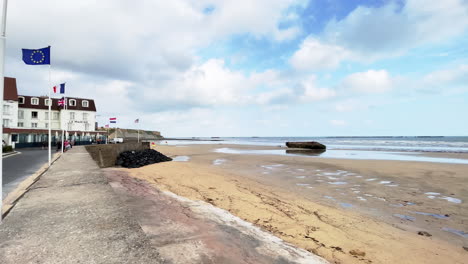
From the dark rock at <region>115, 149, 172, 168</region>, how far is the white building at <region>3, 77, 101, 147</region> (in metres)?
19.2

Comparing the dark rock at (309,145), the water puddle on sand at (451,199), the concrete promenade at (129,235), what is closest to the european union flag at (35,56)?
the concrete promenade at (129,235)

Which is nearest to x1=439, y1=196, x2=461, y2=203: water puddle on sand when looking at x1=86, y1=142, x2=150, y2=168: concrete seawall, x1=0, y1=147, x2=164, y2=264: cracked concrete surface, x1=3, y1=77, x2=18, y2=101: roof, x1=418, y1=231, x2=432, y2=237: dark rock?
x1=418, y1=231, x2=432, y2=237: dark rock

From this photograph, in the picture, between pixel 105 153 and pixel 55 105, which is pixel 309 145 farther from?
pixel 55 105

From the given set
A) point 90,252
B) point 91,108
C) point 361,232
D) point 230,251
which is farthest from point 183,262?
point 91,108

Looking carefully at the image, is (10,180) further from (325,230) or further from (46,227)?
(325,230)

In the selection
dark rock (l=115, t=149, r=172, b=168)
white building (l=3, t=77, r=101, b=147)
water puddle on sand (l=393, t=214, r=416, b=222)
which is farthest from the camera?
white building (l=3, t=77, r=101, b=147)

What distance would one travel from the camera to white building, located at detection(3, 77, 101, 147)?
40406mm

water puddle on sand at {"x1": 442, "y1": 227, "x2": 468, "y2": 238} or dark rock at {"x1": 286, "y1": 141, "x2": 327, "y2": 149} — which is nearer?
water puddle on sand at {"x1": 442, "y1": 227, "x2": 468, "y2": 238}

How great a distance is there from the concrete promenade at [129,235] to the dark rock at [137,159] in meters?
16.8

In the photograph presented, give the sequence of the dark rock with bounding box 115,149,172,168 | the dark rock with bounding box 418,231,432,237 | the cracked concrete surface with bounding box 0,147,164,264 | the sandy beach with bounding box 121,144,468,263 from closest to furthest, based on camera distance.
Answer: the cracked concrete surface with bounding box 0,147,164,264, the sandy beach with bounding box 121,144,468,263, the dark rock with bounding box 418,231,432,237, the dark rock with bounding box 115,149,172,168

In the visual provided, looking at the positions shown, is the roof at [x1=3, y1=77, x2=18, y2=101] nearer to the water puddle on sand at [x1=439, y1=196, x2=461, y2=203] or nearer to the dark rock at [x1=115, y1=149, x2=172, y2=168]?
the dark rock at [x1=115, y1=149, x2=172, y2=168]

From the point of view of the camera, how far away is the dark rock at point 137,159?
24288 millimetres

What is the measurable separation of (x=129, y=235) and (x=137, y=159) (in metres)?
22.1

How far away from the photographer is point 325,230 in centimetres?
667
